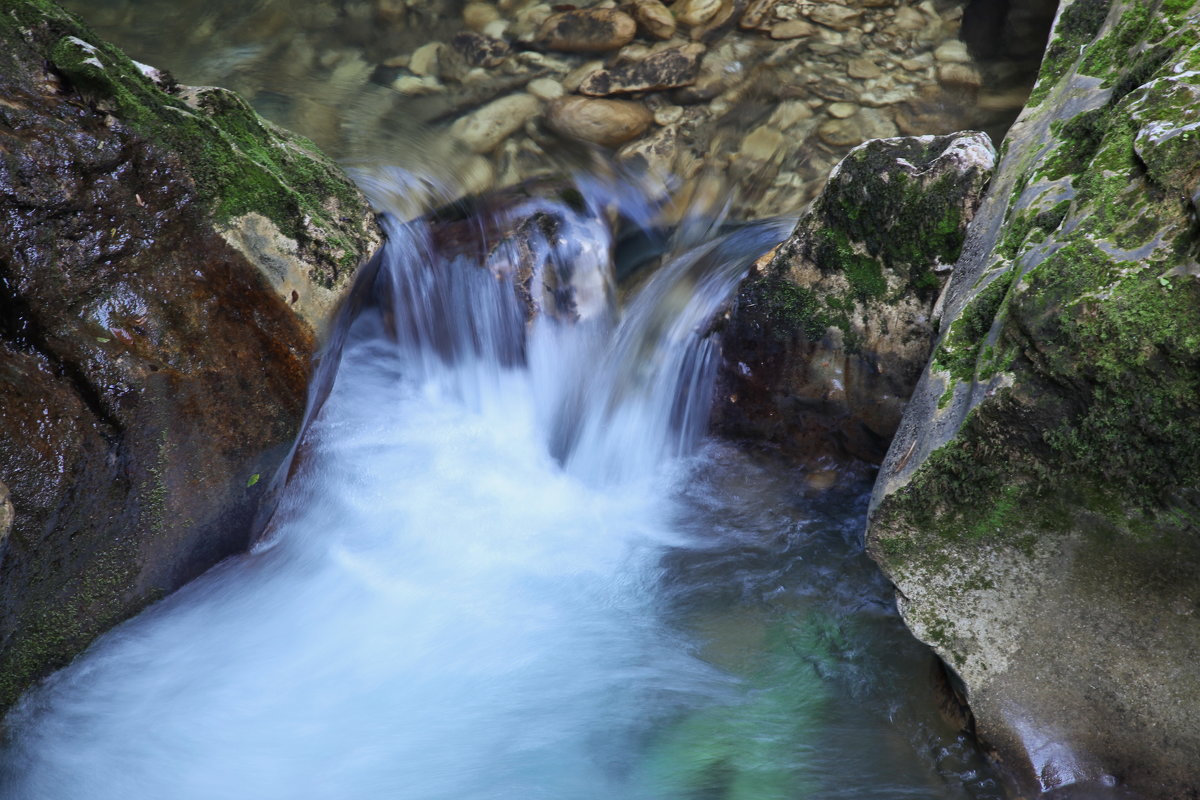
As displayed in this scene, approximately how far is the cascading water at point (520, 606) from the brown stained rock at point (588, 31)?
2.28m

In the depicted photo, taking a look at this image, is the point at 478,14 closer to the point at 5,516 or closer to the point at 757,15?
the point at 757,15

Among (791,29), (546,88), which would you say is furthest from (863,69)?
(546,88)

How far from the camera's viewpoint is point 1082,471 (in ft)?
9.37

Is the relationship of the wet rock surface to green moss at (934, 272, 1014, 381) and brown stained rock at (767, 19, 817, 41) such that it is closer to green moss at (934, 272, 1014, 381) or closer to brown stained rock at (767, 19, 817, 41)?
brown stained rock at (767, 19, 817, 41)

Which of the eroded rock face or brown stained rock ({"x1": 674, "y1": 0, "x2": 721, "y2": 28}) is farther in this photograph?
brown stained rock ({"x1": 674, "y1": 0, "x2": 721, "y2": 28})

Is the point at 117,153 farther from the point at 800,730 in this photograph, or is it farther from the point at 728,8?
the point at 728,8

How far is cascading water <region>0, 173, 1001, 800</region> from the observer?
3.53 metres

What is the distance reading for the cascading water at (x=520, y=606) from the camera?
3529 millimetres

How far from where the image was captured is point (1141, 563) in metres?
2.83

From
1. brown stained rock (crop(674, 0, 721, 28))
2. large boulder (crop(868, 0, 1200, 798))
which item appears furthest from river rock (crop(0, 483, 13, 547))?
brown stained rock (crop(674, 0, 721, 28))

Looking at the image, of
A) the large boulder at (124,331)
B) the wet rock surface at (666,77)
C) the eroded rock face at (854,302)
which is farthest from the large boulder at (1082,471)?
the wet rock surface at (666,77)

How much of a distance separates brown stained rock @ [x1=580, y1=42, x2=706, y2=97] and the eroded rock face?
10.3ft

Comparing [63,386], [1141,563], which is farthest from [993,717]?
[63,386]

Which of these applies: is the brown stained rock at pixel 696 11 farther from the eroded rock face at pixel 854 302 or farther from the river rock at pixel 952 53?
the eroded rock face at pixel 854 302
